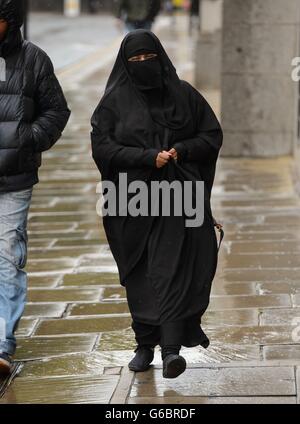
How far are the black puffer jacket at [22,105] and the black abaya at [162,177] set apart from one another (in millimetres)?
423

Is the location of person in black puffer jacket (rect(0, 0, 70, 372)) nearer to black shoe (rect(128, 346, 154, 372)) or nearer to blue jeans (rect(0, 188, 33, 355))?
blue jeans (rect(0, 188, 33, 355))

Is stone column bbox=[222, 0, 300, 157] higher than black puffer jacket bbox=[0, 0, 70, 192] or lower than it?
lower

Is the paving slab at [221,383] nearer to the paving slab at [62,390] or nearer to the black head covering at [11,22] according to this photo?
the paving slab at [62,390]

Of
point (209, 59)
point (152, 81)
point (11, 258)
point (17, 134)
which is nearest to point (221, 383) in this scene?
point (11, 258)

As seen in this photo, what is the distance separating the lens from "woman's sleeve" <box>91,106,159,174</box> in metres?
5.43

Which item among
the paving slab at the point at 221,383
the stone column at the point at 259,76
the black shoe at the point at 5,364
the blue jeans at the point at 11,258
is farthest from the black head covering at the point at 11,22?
the stone column at the point at 259,76

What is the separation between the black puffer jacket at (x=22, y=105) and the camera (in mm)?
5762

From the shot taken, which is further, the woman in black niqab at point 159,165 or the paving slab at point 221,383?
the woman in black niqab at point 159,165

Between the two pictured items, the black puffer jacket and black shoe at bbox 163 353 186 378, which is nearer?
black shoe at bbox 163 353 186 378

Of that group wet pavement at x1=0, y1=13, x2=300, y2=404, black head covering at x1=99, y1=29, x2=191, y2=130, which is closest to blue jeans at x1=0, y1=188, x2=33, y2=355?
wet pavement at x1=0, y1=13, x2=300, y2=404

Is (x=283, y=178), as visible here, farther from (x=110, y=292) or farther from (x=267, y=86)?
(x=110, y=292)

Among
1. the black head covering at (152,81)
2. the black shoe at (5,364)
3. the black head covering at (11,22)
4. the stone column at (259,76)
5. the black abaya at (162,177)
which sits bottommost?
the stone column at (259,76)

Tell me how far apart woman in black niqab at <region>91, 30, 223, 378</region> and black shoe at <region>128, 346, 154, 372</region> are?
13cm

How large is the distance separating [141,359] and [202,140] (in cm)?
114
